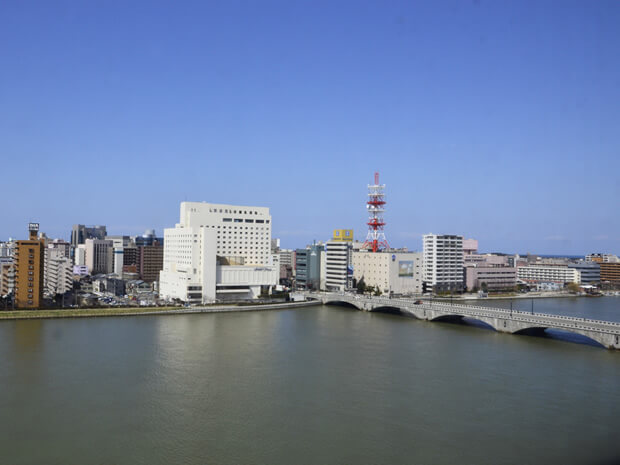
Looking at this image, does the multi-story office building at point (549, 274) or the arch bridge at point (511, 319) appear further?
the multi-story office building at point (549, 274)

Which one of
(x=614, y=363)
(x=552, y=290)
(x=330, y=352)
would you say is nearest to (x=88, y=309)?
(x=330, y=352)

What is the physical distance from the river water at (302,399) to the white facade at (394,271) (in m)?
12.5

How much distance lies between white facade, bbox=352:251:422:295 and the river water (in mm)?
12525

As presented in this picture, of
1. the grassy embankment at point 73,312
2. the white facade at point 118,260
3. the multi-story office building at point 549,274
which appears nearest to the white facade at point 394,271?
the grassy embankment at point 73,312

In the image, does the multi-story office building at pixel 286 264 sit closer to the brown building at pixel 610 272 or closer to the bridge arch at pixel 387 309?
the bridge arch at pixel 387 309

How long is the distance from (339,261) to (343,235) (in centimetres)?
162

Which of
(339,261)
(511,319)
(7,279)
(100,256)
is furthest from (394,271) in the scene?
(100,256)

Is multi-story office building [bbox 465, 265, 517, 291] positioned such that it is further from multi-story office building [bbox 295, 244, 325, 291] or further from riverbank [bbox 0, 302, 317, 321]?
riverbank [bbox 0, 302, 317, 321]

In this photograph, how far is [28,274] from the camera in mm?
18547

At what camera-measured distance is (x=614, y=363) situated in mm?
11461

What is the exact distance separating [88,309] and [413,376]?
13.2 metres

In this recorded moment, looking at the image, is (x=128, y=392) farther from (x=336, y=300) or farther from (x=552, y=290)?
(x=552, y=290)

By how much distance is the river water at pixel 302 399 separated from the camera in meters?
6.94

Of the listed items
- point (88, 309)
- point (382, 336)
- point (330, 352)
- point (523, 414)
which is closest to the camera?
point (523, 414)
